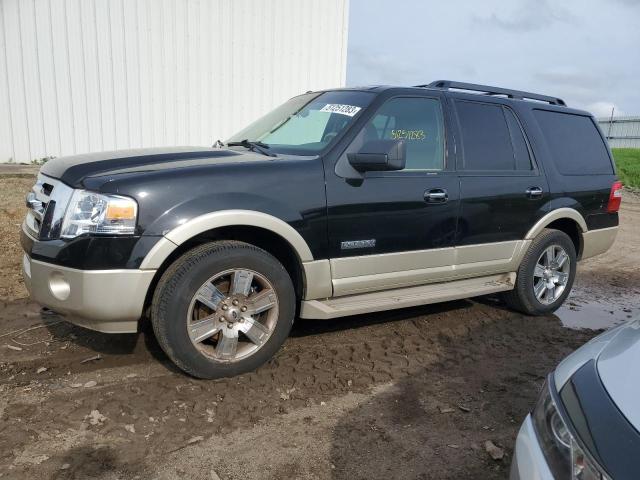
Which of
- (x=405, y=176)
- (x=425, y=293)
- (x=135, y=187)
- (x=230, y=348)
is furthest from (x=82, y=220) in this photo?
(x=425, y=293)

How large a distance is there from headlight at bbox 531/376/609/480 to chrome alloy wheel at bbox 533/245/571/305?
3.39m

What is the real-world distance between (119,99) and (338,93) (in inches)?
267

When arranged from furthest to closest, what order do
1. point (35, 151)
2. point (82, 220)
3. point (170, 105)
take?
point (170, 105)
point (35, 151)
point (82, 220)

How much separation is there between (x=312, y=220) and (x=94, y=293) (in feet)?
4.62

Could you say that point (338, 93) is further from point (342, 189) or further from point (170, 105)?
point (170, 105)

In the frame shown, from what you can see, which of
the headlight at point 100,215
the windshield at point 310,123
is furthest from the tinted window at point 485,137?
the headlight at point 100,215

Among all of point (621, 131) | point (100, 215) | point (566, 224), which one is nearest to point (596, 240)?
point (566, 224)

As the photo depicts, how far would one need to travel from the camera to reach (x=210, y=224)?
3.19 metres

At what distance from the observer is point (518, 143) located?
4879mm

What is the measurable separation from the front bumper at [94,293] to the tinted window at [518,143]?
3398 mm

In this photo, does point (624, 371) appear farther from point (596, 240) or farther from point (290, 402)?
point (596, 240)

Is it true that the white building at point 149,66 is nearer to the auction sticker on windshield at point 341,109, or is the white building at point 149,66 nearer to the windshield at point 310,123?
the windshield at point 310,123

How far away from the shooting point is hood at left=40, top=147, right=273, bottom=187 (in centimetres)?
320

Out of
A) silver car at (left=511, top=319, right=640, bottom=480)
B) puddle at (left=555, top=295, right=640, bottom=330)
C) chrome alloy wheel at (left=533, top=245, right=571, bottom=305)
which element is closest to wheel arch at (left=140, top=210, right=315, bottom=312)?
silver car at (left=511, top=319, right=640, bottom=480)
